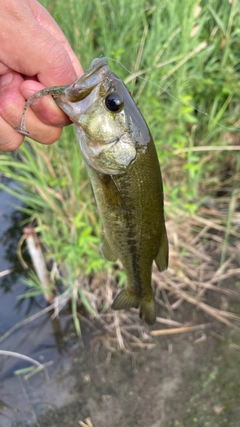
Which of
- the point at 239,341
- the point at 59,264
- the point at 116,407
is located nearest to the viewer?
the point at 116,407

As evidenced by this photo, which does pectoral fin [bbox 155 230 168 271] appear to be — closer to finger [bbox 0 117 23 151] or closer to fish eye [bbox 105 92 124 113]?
fish eye [bbox 105 92 124 113]

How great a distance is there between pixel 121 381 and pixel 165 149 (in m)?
1.37

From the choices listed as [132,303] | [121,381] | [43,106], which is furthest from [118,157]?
[121,381]

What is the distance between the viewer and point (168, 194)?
2240 millimetres

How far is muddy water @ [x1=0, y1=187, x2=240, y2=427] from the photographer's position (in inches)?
73.6

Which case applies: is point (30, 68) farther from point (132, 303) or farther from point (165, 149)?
point (165, 149)

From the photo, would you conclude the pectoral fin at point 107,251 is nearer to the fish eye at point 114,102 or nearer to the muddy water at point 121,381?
the fish eye at point 114,102

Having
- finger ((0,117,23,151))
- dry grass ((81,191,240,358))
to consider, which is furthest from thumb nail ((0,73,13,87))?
dry grass ((81,191,240,358))

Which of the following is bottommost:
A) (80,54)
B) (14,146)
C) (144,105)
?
(14,146)

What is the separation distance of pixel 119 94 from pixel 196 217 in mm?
1741

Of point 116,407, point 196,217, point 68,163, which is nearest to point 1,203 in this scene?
point 68,163

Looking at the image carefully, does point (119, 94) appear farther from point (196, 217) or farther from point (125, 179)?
point (196, 217)

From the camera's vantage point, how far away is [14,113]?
106 cm

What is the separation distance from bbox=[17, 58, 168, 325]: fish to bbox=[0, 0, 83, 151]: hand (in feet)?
0.26
